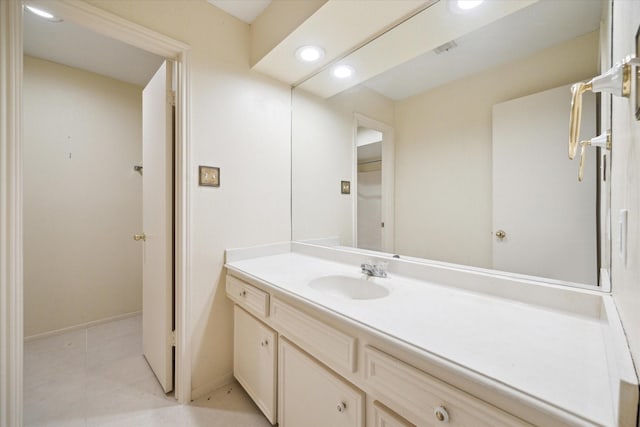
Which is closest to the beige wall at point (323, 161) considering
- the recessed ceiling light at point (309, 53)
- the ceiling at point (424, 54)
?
the ceiling at point (424, 54)

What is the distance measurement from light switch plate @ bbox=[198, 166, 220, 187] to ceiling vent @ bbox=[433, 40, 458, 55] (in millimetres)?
1367

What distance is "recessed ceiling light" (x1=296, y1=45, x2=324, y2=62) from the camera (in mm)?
1513

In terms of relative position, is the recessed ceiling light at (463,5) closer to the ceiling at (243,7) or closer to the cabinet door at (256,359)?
the ceiling at (243,7)

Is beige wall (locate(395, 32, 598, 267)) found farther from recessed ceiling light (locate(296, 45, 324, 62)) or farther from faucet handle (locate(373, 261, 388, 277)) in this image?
recessed ceiling light (locate(296, 45, 324, 62))

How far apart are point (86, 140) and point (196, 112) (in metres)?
1.67

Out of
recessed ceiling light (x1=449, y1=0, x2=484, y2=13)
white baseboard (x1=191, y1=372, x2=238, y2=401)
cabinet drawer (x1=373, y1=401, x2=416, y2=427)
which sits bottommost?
white baseboard (x1=191, y1=372, x2=238, y2=401)

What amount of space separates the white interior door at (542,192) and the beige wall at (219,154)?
53.6 inches

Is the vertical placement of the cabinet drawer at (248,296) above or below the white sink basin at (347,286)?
below

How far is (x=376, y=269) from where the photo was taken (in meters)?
1.28

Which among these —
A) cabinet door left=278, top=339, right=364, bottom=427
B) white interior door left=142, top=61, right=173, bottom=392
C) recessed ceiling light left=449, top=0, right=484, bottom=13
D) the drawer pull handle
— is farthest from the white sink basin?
recessed ceiling light left=449, top=0, right=484, bottom=13

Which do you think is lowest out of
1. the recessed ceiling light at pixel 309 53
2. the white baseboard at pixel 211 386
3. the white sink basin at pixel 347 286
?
the white baseboard at pixel 211 386

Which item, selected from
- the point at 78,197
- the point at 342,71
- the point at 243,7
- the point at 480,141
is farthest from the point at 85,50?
the point at 480,141

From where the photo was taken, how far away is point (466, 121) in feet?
3.77

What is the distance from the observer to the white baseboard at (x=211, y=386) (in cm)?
151
